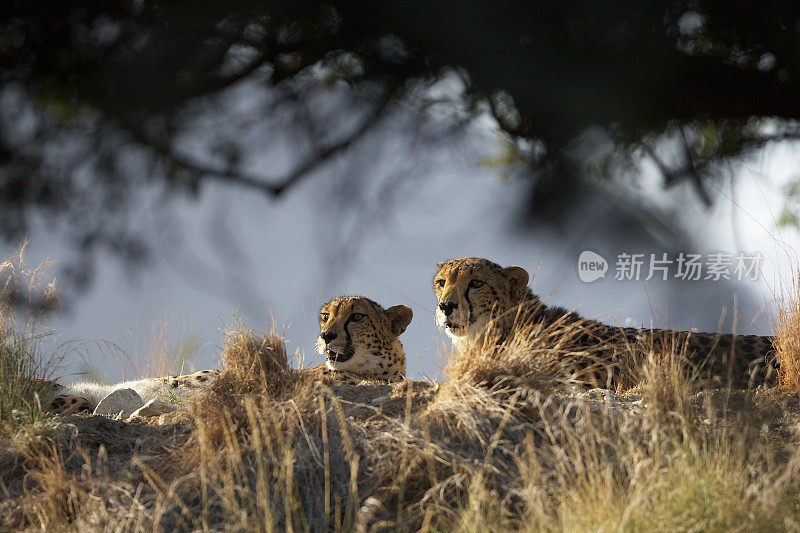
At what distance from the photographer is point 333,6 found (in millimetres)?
4238

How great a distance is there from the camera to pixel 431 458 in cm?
224

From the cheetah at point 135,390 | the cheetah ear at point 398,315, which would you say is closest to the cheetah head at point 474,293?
the cheetah ear at point 398,315

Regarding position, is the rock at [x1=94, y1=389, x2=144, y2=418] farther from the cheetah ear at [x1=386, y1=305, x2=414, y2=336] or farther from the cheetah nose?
the cheetah nose

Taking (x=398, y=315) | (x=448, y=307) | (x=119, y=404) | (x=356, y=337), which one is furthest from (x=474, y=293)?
(x=119, y=404)

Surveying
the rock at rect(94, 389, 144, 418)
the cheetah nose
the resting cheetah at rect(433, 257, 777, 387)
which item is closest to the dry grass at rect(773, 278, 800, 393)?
the resting cheetah at rect(433, 257, 777, 387)

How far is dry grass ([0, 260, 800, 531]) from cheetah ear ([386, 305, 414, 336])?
77 cm

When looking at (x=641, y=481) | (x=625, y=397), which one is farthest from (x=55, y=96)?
(x=641, y=481)

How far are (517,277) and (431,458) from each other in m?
1.33

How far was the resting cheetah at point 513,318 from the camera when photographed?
3.29 meters

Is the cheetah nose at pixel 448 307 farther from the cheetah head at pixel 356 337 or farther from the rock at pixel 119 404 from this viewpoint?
the rock at pixel 119 404

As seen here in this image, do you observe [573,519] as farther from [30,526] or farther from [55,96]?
[55,96]

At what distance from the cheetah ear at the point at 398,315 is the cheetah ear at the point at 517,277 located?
49 centimetres

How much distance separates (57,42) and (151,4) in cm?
59

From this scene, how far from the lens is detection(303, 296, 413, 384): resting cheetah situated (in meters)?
3.39
